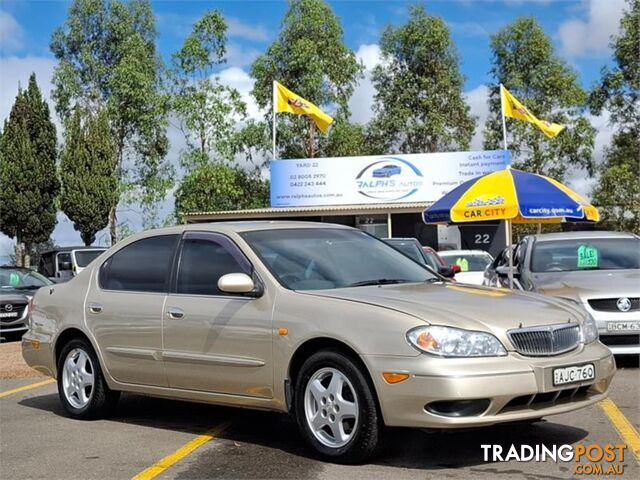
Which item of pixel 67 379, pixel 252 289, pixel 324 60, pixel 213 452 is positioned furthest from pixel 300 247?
pixel 324 60

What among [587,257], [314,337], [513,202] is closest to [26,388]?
[314,337]

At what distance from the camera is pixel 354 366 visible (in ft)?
17.3

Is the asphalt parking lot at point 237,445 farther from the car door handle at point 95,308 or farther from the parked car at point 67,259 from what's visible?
the parked car at point 67,259

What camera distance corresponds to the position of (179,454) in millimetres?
5809

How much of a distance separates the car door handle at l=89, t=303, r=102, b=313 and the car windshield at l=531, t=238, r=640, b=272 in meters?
5.68

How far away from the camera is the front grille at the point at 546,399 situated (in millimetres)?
5070

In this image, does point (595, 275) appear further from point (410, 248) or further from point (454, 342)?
point (454, 342)

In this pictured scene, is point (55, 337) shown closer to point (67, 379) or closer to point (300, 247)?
point (67, 379)

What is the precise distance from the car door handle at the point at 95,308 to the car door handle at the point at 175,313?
90cm

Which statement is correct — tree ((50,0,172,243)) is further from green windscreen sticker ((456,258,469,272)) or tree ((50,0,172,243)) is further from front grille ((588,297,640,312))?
front grille ((588,297,640,312))

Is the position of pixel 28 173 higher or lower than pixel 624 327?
higher

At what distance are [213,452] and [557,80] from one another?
4075 centimetres

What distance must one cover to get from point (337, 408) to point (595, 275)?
5.61 meters

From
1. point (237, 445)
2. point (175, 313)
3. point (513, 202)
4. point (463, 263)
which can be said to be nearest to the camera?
point (237, 445)
